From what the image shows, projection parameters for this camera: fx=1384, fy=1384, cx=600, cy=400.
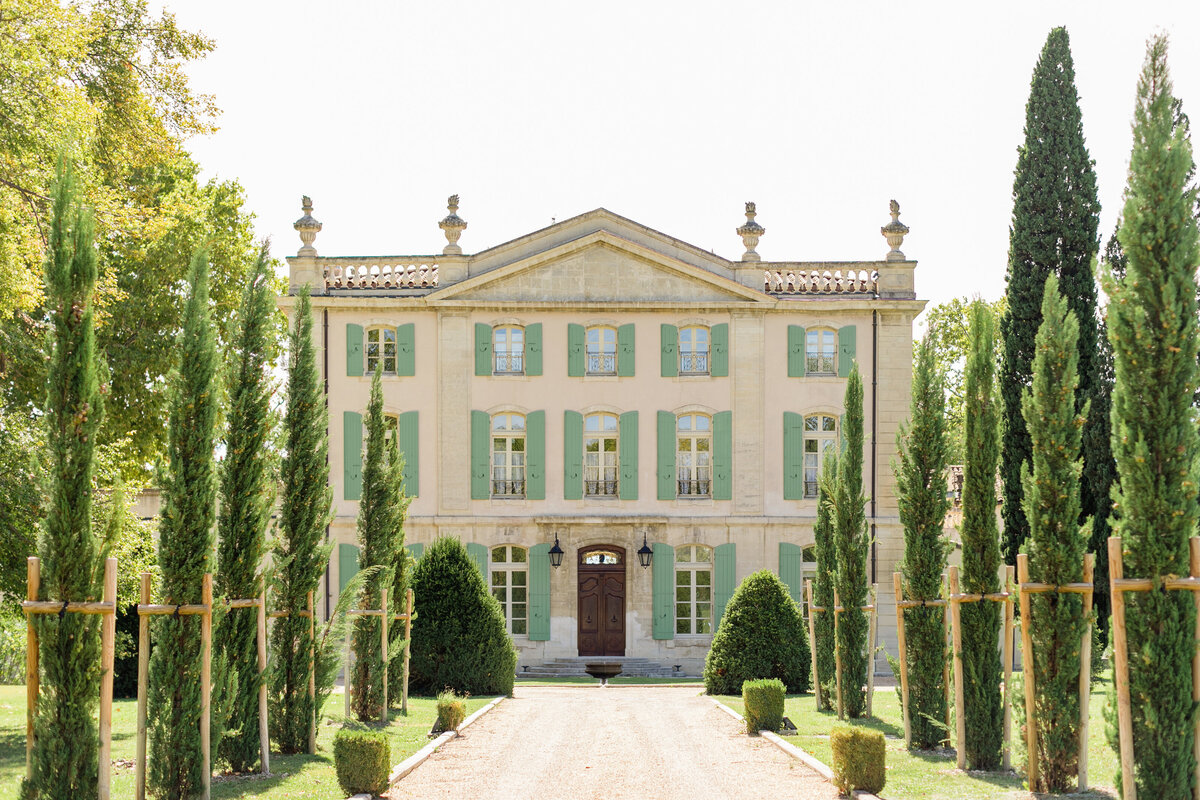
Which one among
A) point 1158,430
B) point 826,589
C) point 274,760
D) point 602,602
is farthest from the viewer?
point 602,602

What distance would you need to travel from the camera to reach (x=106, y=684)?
32.0 ft

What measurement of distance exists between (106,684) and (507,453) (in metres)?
21.6

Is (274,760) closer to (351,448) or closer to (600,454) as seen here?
(351,448)

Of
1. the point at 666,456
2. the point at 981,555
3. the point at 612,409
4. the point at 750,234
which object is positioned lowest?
the point at 981,555

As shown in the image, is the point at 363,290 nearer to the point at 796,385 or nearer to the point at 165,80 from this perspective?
the point at 796,385

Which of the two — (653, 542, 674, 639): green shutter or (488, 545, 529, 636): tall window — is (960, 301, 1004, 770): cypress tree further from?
(488, 545, 529, 636): tall window

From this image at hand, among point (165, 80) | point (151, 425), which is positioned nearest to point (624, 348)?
point (151, 425)

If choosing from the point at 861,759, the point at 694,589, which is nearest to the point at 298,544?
the point at 861,759

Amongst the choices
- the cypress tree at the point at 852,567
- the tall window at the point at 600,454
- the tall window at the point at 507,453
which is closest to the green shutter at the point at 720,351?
the tall window at the point at 600,454

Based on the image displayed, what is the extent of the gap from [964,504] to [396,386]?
1958cm

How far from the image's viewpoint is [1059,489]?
11531 mm

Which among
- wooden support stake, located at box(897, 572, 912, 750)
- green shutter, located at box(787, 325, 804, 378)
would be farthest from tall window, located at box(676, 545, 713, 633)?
wooden support stake, located at box(897, 572, 912, 750)

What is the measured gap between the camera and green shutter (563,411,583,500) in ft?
102

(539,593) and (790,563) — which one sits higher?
(790,563)
